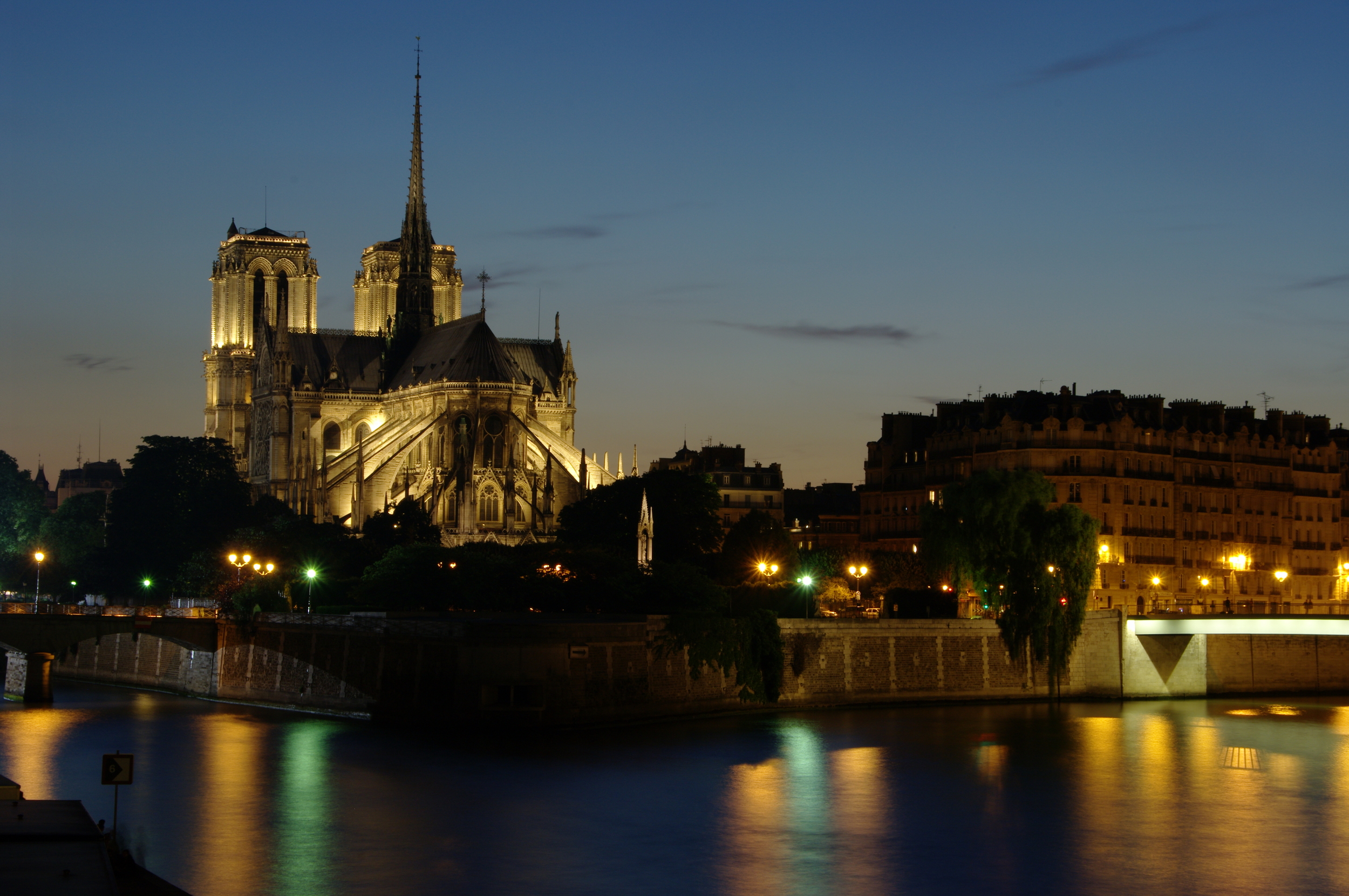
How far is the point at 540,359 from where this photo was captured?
129m

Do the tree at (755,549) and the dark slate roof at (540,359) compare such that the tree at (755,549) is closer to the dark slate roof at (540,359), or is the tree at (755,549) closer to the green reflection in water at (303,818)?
the green reflection in water at (303,818)

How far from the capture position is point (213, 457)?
104000 millimetres

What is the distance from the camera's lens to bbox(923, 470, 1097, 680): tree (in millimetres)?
65250

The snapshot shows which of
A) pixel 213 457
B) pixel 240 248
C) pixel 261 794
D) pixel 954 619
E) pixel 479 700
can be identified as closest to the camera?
pixel 261 794

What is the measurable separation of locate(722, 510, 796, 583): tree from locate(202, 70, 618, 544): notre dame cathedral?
75.0ft

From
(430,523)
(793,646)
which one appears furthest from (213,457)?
(793,646)

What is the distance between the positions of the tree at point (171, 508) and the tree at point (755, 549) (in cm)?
2497

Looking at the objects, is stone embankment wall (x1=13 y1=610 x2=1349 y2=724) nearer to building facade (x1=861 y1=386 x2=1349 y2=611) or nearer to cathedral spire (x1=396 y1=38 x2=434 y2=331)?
building facade (x1=861 y1=386 x2=1349 y2=611)

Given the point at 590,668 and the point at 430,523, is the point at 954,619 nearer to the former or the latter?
the point at 590,668

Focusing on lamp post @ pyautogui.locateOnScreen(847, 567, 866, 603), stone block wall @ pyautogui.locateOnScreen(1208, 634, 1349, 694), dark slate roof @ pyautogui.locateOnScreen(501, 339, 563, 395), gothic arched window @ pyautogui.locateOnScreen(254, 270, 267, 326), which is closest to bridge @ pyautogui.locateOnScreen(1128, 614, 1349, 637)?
stone block wall @ pyautogui.locateOnScreen(1208, 634, 1349, 694)

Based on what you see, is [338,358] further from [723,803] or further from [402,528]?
[723,803]

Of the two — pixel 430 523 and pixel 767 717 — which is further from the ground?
pixel 430 523

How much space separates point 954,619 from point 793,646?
7031 millimetres

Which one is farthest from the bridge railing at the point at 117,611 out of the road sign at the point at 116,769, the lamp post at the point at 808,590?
the road sign at the point at 116,769
